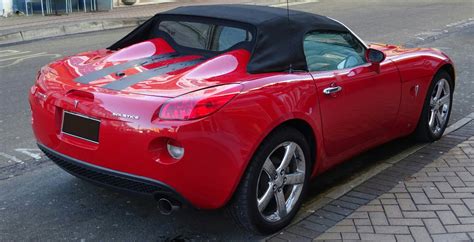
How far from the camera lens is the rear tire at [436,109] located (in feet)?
17.3

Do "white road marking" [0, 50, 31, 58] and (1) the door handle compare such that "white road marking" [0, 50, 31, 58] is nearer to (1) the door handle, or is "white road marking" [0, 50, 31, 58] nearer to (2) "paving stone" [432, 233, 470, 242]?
(1) the door handle

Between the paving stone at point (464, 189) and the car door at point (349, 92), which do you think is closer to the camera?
the car door at point (349, 92)

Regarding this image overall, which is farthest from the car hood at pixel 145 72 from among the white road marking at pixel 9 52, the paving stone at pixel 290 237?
the white road marking at pixel 9 52

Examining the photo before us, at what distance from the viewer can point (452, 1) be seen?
23.5 m

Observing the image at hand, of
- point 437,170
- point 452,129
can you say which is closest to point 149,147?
point 437,170

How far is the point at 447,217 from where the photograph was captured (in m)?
3.87

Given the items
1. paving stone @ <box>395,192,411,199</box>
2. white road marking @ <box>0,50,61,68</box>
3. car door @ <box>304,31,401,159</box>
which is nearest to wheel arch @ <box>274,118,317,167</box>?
car door @ <box>304,31,401,159</box>

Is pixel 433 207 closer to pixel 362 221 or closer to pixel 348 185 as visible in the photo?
pixel 362 221

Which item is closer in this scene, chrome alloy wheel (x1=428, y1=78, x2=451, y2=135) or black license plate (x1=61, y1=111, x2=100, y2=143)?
black license plate (x1=61, y1=111, x2=100, y2=143)

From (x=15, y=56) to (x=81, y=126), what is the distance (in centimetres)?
784

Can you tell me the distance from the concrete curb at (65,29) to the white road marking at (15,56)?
1.53m

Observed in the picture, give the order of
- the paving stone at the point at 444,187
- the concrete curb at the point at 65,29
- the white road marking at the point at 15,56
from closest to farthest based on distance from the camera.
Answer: the paving stone at the point at 444,187, the white road marking at the point at 15,56, the concrete curb at the point at 65,29

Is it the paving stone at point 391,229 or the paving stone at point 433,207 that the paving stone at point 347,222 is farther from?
the paving stone at point 433,207

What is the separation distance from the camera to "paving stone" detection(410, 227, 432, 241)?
358 cm
